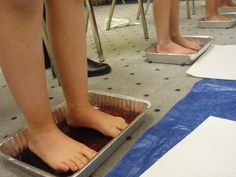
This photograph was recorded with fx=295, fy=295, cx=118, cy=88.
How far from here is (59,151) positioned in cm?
50

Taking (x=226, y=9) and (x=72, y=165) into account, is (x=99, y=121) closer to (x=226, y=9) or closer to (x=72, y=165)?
(x=72, y=165)

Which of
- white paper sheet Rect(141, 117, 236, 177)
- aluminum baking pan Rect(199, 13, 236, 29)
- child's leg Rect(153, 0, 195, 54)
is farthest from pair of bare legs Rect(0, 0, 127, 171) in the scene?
aluminum baking pan Rect(199, 13, 236, 29)

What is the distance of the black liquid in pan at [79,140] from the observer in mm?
511

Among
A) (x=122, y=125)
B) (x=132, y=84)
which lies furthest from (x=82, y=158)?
(x=132, y=84)

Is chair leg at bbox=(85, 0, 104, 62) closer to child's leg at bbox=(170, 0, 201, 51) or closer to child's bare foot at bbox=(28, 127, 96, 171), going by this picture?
child's leg at bbox=(170, 0, 201, 51)

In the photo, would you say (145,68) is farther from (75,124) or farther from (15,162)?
(15,162)

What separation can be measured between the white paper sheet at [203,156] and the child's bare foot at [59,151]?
0.35 feet

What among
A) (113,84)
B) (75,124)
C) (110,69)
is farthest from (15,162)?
(110,69)

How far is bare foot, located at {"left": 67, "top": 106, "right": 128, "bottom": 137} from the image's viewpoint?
0.56 meters

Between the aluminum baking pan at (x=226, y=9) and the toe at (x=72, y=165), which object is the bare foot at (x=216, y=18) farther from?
the toe at (x=72, y=165)

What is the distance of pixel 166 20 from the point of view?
0.95 metres

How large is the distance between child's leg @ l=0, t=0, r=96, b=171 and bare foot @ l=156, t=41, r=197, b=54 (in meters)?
0.55

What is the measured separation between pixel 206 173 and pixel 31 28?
34cm

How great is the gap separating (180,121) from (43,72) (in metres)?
0.30
